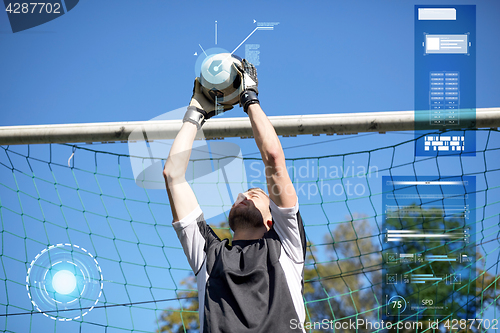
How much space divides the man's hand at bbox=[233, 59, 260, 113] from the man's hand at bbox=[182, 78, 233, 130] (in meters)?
0.16

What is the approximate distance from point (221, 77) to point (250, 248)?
2.56ft

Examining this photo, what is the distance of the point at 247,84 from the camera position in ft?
6.12

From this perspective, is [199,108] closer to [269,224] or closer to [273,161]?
[273,161]

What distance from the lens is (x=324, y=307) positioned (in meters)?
8.71

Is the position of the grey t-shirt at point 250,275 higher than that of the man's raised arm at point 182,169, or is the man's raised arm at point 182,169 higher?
the man's raised arm at point 182,169

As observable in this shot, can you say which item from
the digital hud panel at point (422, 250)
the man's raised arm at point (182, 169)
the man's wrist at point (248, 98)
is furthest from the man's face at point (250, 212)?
the digital hud panel at point (422, 250)

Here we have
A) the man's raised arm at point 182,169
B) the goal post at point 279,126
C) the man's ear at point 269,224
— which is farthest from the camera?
the goal post at point 279,126

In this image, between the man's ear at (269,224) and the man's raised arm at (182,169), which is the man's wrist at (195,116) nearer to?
the man's raised arm at (182,169)

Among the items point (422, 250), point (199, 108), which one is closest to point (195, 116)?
point (199, 108)

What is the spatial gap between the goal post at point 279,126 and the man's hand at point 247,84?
1.58ft

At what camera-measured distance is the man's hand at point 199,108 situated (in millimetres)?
1930

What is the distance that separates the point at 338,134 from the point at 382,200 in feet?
3.55

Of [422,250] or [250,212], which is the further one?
[422,250]

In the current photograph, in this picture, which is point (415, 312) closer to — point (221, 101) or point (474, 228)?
point (474, 228)
